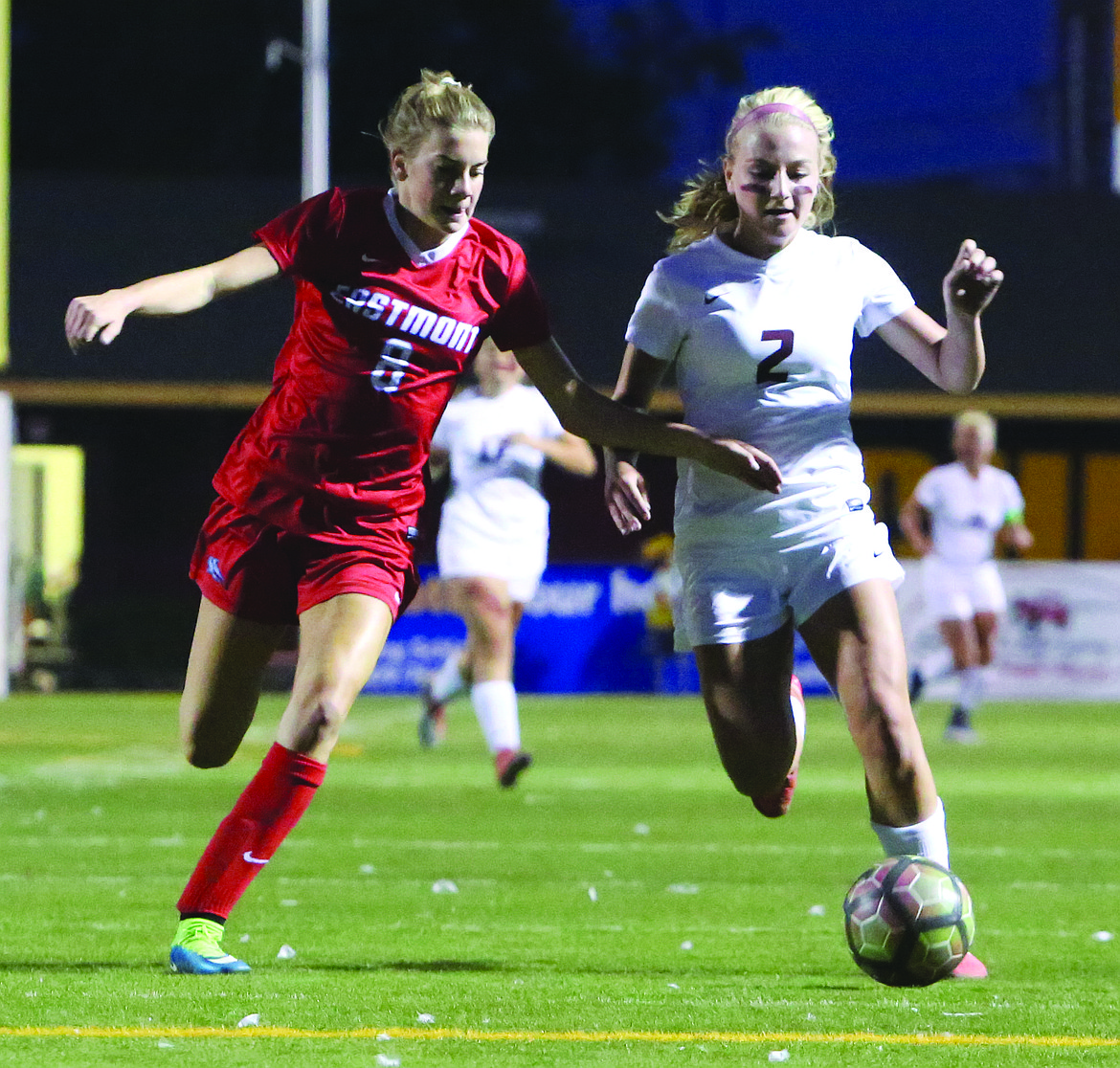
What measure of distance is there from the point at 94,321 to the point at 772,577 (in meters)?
1.91

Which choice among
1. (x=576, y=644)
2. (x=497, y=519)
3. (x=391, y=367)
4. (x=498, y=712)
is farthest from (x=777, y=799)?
(x=576, y=644)

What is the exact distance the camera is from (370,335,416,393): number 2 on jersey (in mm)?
6125

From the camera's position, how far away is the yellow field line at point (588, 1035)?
5.13 m

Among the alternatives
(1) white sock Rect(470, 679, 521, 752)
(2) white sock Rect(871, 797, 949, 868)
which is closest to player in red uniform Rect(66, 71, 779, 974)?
(2) white sock Rect(871, 797, 949, 868)

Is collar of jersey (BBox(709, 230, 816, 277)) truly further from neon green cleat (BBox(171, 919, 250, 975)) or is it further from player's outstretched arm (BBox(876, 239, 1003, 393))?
neon green cleat (BBox(171, 919, 250, 975))

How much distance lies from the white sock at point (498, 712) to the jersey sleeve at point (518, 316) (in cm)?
521

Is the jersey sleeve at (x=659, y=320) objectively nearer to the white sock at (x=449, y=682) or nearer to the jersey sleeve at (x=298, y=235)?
the jersey sleeve at (x=298, y=235)

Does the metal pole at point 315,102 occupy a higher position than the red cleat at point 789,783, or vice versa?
the metal pole at point 315,102

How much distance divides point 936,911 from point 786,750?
31.5 inches

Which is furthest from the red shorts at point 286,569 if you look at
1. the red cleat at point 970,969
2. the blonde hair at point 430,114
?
the red cleat at point 970,969

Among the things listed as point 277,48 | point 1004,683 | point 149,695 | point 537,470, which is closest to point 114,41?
point 277,48

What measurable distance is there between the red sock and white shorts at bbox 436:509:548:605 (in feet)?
19.4

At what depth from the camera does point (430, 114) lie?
5.94 meters

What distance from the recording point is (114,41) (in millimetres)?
43562
